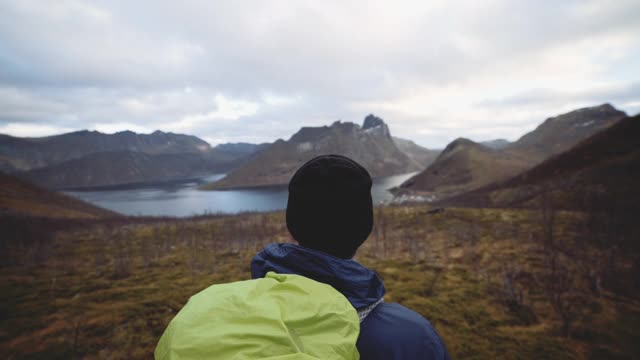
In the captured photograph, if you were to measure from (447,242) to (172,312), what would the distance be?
46.6ft

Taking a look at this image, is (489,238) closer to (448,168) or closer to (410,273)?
(410,273)

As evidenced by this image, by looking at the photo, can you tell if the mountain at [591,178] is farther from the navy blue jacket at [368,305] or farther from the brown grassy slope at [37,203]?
the brown grassy slope at [37,203]

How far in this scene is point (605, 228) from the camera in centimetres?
1655

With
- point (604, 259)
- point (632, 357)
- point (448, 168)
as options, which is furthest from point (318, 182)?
point (448, 168)

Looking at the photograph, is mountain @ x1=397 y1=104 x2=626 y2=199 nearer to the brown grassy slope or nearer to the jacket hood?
the brown grassy slope

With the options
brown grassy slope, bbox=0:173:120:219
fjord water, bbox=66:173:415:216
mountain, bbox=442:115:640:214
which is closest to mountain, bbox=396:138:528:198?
fjord water, bbox=66:173:415:216

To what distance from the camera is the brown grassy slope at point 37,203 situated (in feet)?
146

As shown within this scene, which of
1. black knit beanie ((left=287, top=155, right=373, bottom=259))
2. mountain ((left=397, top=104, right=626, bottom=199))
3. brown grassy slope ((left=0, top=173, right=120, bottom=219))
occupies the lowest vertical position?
brown grassy slope ((left=0, top=173, right=120, bottom=219))

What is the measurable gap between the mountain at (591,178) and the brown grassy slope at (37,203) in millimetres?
58476

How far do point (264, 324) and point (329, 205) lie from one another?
72cm

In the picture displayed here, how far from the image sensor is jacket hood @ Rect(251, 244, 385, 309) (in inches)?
62.9

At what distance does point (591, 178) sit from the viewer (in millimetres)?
32531

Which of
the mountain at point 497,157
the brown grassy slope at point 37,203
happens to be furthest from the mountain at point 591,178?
the brown grassy slope at point 37,203

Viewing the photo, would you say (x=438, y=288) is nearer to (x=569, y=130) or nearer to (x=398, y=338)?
(x=398, y=338)
